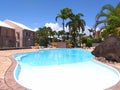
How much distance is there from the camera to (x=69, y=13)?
51.4 metres

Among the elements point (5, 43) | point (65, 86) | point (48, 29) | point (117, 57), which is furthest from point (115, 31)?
point (48, 29)

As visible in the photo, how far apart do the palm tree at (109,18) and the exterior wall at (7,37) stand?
69.6 ft

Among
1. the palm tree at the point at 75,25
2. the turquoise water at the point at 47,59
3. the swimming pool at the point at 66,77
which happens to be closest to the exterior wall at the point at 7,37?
the palm tree at the point at 75,25

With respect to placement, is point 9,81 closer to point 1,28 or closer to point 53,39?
point 1,28

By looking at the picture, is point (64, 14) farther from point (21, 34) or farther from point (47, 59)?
point (47, 59)

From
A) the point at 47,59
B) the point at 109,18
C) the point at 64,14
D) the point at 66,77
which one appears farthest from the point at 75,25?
the point at 66,77

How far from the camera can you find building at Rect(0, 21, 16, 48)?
126ft

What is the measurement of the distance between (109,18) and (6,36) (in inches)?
1021

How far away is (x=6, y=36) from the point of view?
40562 mm

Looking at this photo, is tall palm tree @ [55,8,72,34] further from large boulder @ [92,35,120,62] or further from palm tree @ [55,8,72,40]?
large boulder @ [92,35,120,62]

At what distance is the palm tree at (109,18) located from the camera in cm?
1881

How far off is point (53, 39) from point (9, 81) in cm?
5420

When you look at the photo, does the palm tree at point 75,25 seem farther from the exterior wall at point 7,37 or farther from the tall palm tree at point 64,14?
the exterior wall at point 7,37

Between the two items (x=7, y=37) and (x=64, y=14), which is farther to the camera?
(x=64, y=14)
